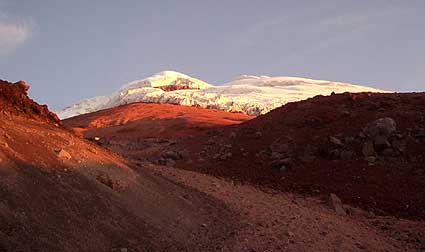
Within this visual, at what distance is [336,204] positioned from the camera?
33.6 ft

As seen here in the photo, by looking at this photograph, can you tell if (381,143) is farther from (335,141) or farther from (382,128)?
(335,141)

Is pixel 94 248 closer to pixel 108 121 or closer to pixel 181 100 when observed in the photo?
pixel 108 121

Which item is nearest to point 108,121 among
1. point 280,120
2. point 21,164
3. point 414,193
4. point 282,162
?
point 280,120

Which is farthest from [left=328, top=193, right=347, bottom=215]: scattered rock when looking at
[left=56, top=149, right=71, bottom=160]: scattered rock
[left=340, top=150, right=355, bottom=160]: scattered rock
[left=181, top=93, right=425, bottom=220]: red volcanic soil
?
[left=56, top=149, right=71, bottom=160]: scattered rock

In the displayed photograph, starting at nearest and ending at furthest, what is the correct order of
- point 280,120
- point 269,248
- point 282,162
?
point 269,248 < point 282,162 < point 280,120

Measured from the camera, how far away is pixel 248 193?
35.5ft

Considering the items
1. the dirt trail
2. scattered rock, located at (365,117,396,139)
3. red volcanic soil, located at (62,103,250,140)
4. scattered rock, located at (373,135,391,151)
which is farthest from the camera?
red volcanic soil, located at (62,103,250,140)

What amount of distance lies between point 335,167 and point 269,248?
5.91m

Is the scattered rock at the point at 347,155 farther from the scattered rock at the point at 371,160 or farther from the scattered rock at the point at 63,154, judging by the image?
the scattered rock at the point at 63,154

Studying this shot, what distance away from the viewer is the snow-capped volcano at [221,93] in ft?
147

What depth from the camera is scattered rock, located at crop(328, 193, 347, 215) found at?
391 inches

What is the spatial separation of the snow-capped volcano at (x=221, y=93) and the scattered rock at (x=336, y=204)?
3104cm

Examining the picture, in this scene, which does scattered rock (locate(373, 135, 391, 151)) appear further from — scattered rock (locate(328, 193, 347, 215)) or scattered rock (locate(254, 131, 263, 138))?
scattered rock (locate(254, 131, 263, 138))

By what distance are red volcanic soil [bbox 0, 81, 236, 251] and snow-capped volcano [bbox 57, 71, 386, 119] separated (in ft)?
112
